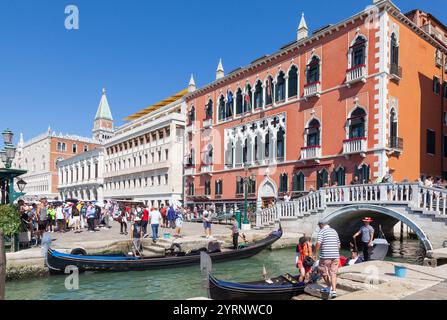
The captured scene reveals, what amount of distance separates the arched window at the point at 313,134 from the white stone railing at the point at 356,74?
3.03 meters

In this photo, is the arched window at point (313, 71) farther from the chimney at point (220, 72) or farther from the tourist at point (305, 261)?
the tourist at point (305, 261)

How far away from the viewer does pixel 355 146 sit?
18.3m

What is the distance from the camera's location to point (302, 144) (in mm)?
21750

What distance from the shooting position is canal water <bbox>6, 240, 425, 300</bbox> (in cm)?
921

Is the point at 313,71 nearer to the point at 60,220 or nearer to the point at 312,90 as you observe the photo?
the point at 312,90

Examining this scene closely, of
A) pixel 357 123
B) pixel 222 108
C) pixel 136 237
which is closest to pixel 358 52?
pixel 357 123

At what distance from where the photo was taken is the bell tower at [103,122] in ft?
236

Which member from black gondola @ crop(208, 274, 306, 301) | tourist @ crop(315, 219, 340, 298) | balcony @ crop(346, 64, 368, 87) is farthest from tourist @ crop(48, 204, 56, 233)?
balcony @ crop(346, 64, 368, 87)

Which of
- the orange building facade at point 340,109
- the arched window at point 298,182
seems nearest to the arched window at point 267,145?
the orange building facade at point 340,109

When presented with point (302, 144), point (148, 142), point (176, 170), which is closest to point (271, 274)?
point (302, 144)

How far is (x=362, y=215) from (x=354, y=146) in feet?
12.3

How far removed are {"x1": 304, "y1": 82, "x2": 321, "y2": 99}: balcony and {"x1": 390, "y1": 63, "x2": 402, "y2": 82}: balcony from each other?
402 cm
